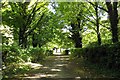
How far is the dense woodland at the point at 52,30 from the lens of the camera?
14.4 meters

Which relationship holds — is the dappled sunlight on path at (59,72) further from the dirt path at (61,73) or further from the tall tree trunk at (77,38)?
the tall tree trunk at (77,38)

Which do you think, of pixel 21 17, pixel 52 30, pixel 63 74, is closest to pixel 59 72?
pixel 63 74

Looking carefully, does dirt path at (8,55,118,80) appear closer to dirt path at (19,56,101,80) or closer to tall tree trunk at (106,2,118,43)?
dirt path at (19,56,101,80)

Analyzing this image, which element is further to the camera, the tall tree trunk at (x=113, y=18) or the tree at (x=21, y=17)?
the tree at (x=21, y=17)

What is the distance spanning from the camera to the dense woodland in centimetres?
1444

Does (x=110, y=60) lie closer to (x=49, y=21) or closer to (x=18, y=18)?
(x=18, y=18)

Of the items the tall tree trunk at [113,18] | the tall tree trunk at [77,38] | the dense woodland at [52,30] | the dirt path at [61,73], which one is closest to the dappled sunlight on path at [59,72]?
the dirt path at [61,73]

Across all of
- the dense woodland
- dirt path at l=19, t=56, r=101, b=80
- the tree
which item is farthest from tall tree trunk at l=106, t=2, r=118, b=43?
the tree

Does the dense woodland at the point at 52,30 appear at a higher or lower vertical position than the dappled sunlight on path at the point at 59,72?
higher

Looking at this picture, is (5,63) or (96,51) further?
(96,51)

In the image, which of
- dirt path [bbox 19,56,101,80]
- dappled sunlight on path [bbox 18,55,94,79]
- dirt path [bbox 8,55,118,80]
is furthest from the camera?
dappled sunlight on path [bbox 18,55,94,79]

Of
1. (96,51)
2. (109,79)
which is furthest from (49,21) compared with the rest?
(109,79)

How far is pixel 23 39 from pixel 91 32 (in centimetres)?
1493

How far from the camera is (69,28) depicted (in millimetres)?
41562
